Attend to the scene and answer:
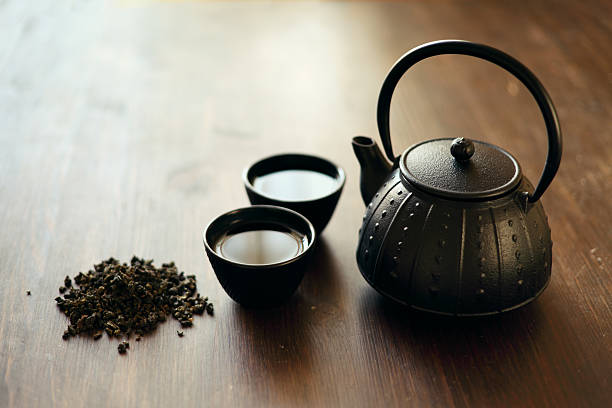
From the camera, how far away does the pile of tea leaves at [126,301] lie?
37.8 inches

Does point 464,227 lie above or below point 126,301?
above

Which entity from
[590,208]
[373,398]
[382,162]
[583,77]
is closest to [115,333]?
[373,398]

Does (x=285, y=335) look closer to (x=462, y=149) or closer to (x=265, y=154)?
(x=462, y=149)

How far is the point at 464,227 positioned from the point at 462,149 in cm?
11

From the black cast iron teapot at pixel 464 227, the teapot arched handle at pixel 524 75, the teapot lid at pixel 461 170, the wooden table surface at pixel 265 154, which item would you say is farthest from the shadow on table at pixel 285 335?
the teapot arched handle at pixel 524 75

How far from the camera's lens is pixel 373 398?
0.86m

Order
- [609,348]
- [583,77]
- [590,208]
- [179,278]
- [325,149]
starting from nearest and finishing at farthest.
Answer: [609,348] < [179,278] < [590,208] < [325,149] < [583,77]

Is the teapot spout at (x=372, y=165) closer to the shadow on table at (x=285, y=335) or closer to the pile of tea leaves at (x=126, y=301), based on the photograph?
the shadow on table at (x=285, y=335)

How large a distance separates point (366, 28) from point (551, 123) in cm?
143

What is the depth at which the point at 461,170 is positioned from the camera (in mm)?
922

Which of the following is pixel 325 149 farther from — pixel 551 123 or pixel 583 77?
pixel 583 77

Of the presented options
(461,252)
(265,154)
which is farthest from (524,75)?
(265,154)

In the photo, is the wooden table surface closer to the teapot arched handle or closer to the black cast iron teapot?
the black cast iron teapot

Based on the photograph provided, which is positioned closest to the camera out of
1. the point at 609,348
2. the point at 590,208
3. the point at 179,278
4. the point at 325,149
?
the point at 609,348
